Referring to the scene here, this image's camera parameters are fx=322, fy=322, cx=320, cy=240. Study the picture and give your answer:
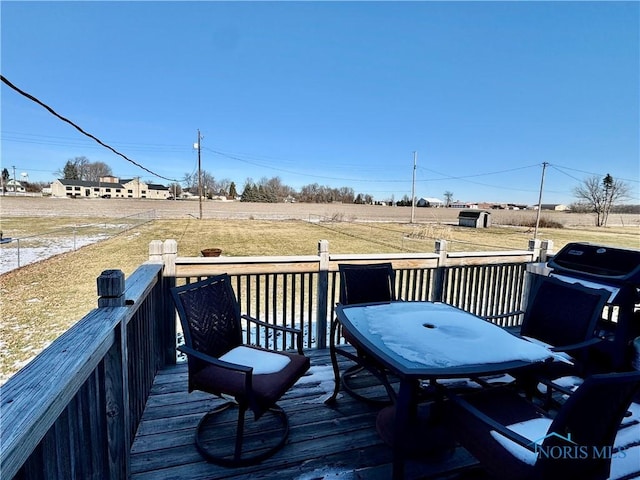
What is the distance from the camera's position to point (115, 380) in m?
1.45

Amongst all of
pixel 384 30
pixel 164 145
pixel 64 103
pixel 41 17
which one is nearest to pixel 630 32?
pixel 384 30

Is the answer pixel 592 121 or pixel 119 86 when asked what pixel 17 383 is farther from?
pixel 592 121

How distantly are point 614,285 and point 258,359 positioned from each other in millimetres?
2844

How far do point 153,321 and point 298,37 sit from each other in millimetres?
8786

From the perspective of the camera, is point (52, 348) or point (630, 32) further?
point (630, 32)

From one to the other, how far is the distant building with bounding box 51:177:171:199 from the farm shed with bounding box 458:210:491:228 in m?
48.5

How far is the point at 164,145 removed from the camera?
33438 mm

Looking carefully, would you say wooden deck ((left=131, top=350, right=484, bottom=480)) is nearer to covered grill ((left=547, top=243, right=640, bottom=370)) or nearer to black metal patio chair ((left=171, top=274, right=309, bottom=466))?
black metal patio chair ((left=171, top=274, right=309, bottom=466))

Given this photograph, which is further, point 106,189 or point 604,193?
point 106,189

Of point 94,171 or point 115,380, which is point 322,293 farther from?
point 94,171

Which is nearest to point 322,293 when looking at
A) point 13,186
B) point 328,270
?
point 328,270

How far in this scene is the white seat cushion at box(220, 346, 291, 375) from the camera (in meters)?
2.03

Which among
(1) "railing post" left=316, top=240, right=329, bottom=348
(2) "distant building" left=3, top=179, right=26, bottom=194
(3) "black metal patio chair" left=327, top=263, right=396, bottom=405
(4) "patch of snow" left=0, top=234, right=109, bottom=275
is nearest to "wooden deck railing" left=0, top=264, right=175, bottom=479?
(3) "black metal patio chair" left=327, top=263, right=396, bottom=405

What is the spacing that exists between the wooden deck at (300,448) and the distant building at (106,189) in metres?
54.8
